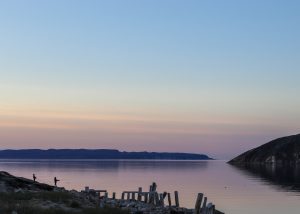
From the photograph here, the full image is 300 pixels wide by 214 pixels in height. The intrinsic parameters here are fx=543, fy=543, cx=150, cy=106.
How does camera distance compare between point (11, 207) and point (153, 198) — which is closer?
point (11, 207)

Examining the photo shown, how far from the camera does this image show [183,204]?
214ft

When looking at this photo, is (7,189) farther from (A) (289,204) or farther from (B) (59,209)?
(A) (289,204)

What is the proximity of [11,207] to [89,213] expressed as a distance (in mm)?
4079

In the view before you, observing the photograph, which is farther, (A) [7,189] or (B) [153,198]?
(B) [153,198]

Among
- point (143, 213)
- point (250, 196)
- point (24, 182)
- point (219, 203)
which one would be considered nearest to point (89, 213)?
point (143, 213)

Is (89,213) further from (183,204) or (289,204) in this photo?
(289,204)

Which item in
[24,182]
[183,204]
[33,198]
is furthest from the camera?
[183,204]

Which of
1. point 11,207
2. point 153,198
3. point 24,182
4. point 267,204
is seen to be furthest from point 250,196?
point 11,207

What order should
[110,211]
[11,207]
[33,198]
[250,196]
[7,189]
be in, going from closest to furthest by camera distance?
[11,207], [110,211], [33,198], [7,189], [250,196]

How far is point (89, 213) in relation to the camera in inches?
1130

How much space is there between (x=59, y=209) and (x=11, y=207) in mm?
2767

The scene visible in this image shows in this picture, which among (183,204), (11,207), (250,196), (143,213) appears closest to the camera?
(11,207)

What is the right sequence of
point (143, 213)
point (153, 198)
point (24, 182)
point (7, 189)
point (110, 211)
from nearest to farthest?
point (110, 211), point (143, 213), point (7, 189), point (24, 182), point (153, 198)

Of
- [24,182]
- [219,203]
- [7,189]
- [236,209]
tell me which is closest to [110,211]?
[7,189]
